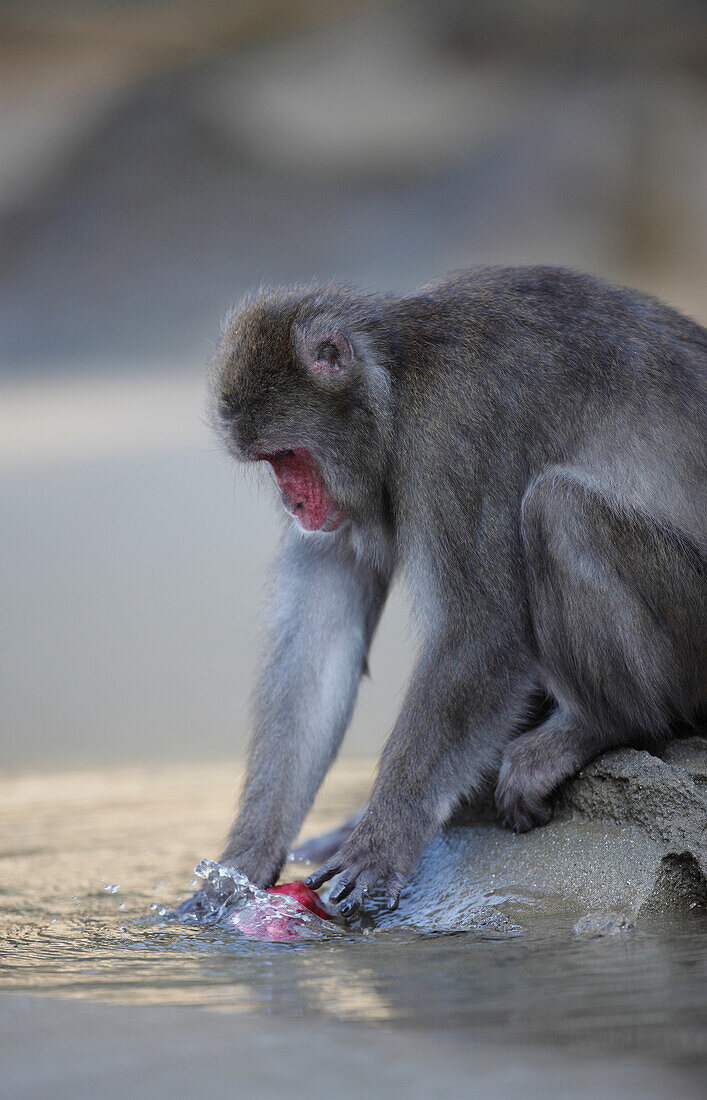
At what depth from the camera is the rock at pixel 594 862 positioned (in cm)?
370

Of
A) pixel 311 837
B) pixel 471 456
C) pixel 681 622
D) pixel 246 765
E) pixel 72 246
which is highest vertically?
pixel 72 246

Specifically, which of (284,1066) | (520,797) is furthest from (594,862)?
(284,1066)

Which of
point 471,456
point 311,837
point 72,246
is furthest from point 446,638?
point 72,246

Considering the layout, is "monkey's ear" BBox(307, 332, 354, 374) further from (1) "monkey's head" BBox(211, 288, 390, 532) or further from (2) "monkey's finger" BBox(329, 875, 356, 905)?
(2) "monkey's finger" BBox(329, 875, 356, 905)

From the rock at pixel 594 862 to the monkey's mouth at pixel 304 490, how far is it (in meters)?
1.06

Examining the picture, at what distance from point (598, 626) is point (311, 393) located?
107 centimetres

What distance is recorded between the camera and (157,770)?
275 inches

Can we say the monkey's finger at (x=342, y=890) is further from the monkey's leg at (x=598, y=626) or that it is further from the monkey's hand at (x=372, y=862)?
the monkey's leg at (x=598, y=626)

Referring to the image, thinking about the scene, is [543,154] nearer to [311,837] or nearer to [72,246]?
[72,246]

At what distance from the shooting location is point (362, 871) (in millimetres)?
3854

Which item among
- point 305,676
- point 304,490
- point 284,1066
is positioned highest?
point 304,490

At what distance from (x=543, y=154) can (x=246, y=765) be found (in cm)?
1093

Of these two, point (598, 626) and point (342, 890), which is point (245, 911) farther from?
point (598, 626)

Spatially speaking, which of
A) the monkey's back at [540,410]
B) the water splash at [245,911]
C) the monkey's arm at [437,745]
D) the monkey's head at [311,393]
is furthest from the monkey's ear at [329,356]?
the water splash at [245,911]
